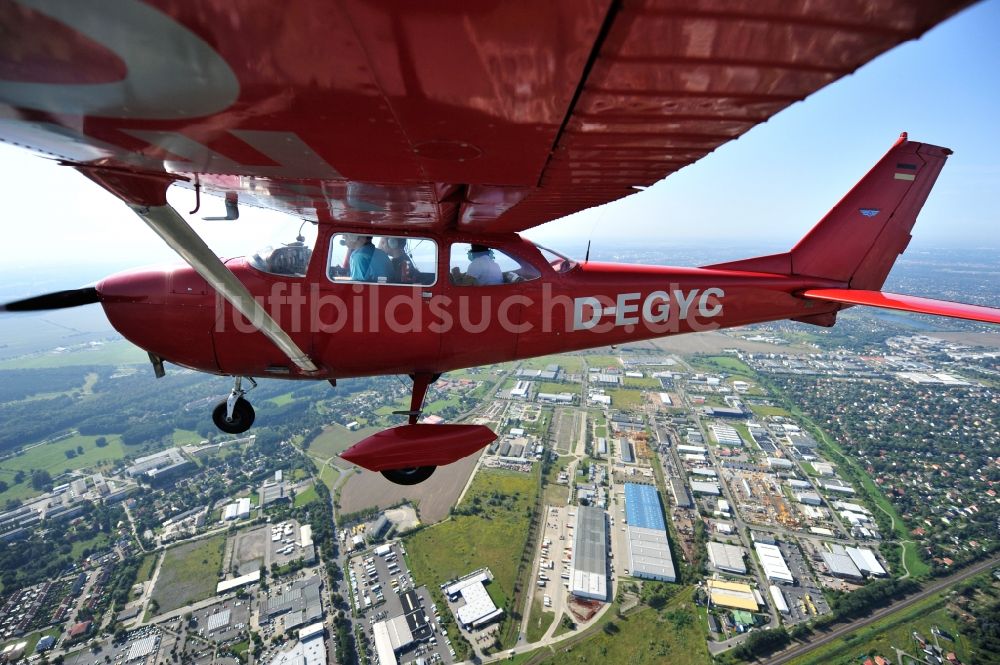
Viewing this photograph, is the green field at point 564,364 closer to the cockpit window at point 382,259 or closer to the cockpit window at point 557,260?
the cockpit window at point 557,260

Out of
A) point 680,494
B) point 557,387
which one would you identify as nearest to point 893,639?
point 680,494

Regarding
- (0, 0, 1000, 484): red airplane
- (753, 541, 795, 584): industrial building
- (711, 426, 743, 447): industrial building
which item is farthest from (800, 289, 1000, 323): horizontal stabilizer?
(711, 426, 743, 447): industrial building

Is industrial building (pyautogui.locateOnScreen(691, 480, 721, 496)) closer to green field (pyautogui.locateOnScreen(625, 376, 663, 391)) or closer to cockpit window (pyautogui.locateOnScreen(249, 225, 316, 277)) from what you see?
green field (pyautogui.locateOnScreen(625, 376, 663, 391))

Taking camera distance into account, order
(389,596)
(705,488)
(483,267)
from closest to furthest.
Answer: (483,267) → (389,596) → (705,488)

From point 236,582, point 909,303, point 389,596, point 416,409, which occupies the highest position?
point 909,303

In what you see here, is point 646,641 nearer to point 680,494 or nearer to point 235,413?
point 680,494

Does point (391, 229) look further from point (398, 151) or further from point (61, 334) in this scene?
point (61, 334)
